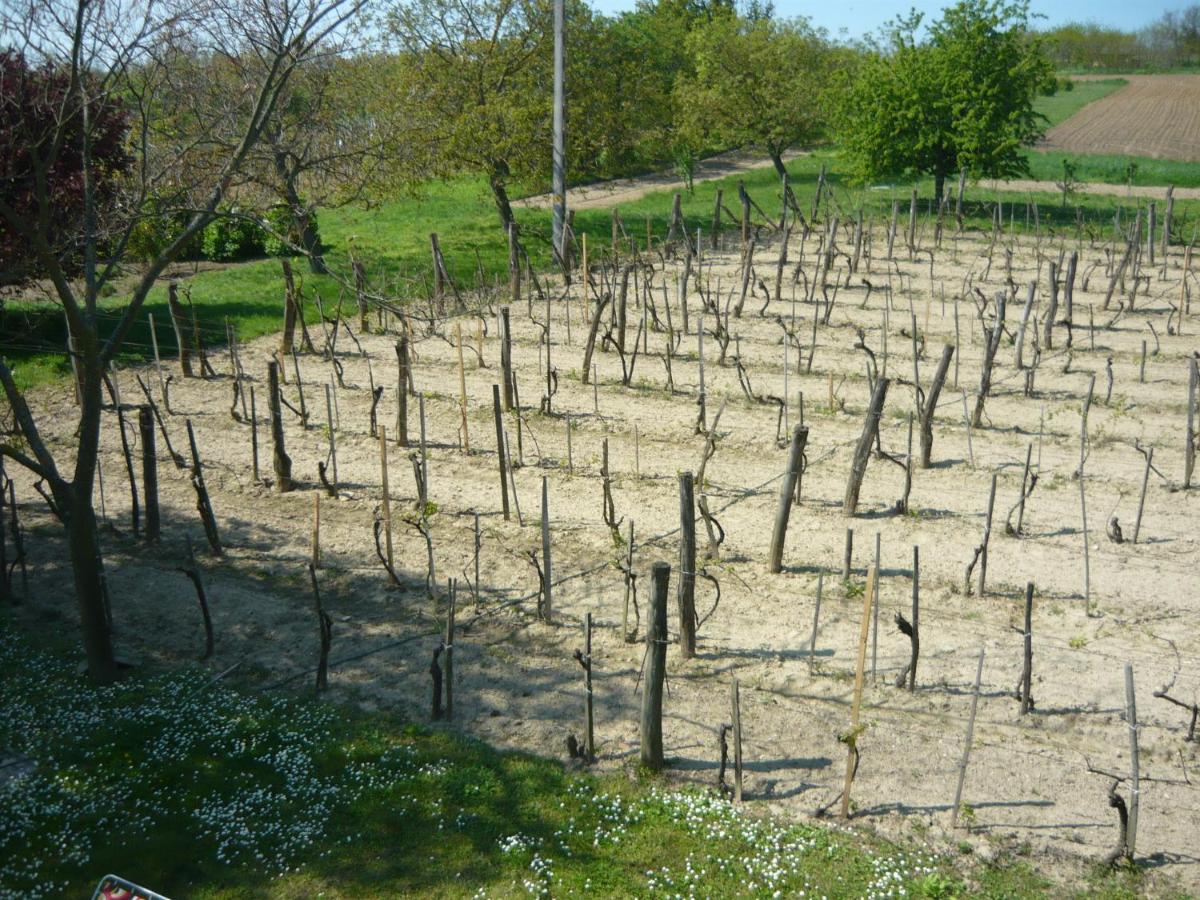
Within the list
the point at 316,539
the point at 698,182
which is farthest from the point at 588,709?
the point at 698,182

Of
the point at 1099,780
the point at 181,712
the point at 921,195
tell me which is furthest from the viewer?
the point at 921,195

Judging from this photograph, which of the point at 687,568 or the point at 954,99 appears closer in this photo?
the point at 687,568

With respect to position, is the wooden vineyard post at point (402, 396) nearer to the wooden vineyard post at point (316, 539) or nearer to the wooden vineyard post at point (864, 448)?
the wooden vineyard post at point (316, 539)

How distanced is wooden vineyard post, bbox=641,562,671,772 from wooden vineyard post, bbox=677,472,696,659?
0.85 metres

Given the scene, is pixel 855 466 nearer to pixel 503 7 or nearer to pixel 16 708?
pixel 16 708

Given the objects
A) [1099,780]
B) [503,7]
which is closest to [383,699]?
[1099,780]

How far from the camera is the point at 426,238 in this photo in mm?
22969

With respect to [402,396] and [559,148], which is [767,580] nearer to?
[402,396]

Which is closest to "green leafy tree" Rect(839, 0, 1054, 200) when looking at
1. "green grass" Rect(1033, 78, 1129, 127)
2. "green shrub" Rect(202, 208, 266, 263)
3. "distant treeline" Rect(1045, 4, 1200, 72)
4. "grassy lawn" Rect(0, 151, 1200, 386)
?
"grassy lawn" Rect(0, 151, 1200, 386)

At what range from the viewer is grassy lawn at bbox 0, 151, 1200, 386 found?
51.9ft

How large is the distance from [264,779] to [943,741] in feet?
12.9

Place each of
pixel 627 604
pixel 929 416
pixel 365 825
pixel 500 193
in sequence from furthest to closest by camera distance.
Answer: pixel 500 193, pixel 929 416, pixel 627 604, pixel 365 825

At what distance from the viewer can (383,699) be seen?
758 cm

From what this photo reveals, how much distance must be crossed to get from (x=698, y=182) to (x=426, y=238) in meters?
11.4
